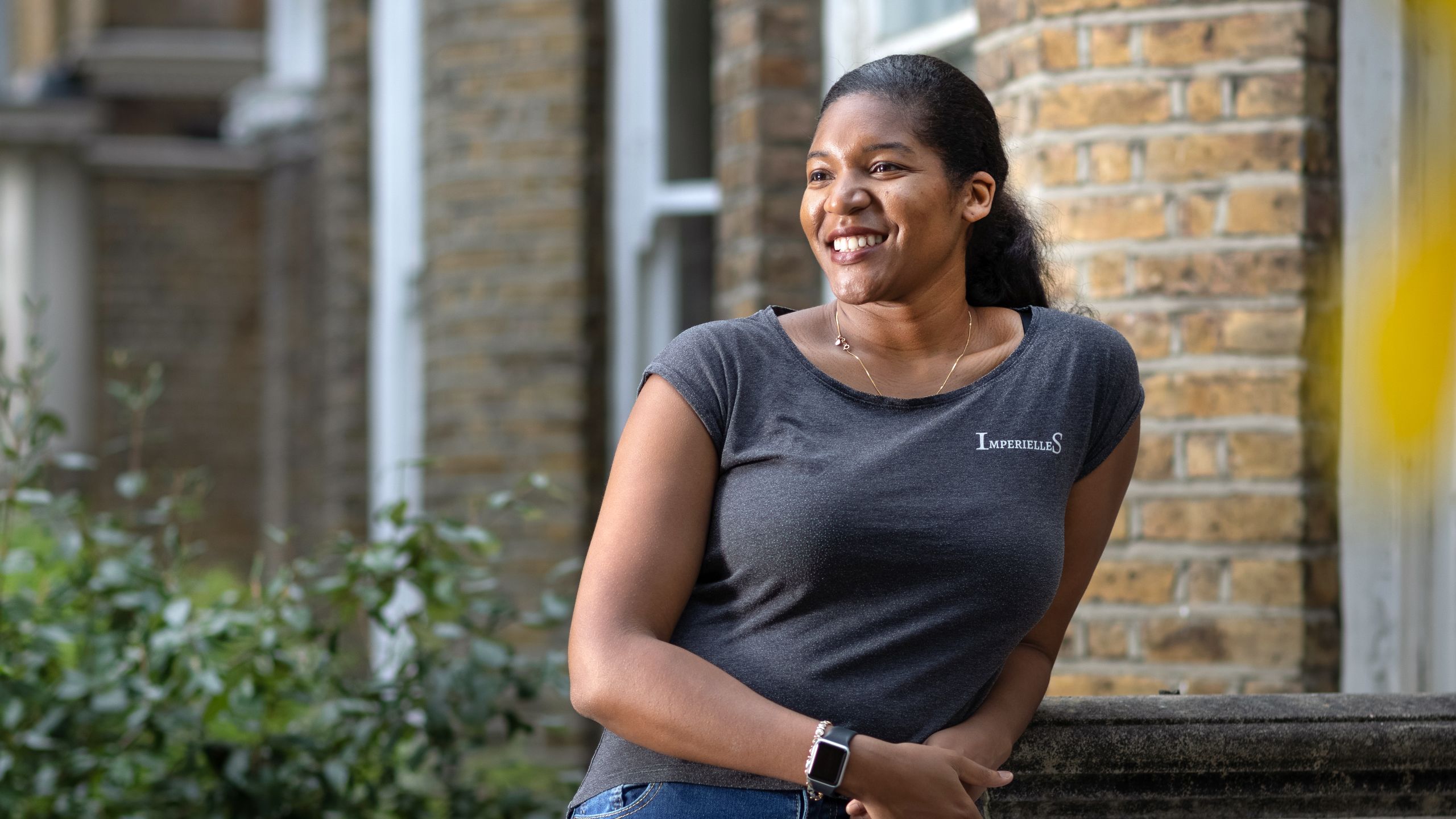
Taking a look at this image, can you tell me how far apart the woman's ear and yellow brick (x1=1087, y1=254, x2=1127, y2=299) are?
3.56 feet

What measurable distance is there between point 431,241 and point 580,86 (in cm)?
83

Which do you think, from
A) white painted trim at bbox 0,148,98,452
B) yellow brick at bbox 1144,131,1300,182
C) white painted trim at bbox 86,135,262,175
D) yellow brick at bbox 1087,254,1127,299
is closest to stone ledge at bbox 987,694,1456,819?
yellow brick at bbox 1087,254,1127,299

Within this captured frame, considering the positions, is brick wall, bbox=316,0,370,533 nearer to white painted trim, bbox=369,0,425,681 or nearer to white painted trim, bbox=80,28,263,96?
white painted trim, bbox=369,0,425,681

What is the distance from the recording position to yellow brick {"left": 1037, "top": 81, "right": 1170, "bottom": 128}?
2984mm

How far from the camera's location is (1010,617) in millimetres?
1752

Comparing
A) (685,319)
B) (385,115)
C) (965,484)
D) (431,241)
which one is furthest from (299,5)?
(965,484)

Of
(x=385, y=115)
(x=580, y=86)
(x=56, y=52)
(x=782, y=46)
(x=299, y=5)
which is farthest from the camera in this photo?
(x=56, y=52)

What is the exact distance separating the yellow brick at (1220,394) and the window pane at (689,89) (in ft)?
8.58

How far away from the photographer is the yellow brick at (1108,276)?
299cm

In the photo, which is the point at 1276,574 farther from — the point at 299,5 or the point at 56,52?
the point at 56,52

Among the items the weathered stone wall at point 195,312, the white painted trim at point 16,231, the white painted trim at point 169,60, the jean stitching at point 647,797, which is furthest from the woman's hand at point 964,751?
the white painted trim at point 169,60

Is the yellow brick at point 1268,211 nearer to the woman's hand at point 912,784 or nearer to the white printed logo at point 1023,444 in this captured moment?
the white printed logo at point 1023,444

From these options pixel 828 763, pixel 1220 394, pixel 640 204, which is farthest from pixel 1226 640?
pixel 640 204

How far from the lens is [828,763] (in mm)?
1598
